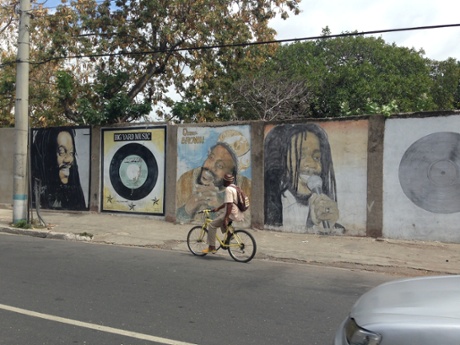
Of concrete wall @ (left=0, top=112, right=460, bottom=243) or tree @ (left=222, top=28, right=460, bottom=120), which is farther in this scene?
tree @ (left=222, top=28, right=460, bottom=120)

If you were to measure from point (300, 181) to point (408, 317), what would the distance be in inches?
363

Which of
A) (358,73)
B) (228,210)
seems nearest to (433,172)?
(228,210)

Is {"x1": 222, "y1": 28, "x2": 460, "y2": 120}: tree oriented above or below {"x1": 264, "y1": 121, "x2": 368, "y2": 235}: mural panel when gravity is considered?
above

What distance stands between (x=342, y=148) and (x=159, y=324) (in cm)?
764

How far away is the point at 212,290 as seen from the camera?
6766mm

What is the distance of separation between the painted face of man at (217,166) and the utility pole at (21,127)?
507cm

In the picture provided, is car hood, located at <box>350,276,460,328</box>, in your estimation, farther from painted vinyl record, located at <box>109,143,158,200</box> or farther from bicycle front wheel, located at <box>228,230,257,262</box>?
painted vinyl record, located at <box>109,143,158,200</box>

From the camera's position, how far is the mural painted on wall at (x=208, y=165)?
1284cm

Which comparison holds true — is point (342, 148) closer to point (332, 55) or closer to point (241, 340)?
point (241, 340)

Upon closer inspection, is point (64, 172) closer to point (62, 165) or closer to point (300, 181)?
point (62, 165)

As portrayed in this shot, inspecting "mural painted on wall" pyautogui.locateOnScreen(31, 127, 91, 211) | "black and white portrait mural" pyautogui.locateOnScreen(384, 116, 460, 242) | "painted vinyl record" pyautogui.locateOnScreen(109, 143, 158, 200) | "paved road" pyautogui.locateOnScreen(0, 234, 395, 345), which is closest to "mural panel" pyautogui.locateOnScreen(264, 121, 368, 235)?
"black and white portrait mural" pyautogui.locateOnScreen(384, 116, 460, 242)

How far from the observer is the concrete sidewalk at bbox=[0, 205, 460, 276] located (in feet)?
30.1

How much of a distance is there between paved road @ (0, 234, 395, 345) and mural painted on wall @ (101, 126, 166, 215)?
188 inches

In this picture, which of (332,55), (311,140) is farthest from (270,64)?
(311,140)
